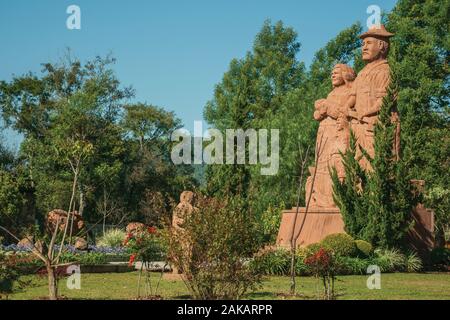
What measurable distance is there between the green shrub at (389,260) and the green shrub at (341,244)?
2.31 feet

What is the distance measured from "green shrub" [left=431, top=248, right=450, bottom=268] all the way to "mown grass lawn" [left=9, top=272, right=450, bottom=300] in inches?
159

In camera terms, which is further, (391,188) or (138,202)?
(138,202)

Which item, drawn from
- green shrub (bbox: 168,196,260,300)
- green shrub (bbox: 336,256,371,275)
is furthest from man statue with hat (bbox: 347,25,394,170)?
green shrub (bbox: 168,196,260,300)

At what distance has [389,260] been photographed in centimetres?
2073

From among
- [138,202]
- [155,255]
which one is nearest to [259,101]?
[138,202]

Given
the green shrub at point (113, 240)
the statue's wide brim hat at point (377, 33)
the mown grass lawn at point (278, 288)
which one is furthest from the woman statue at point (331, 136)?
the green shrub at point (113, 240)

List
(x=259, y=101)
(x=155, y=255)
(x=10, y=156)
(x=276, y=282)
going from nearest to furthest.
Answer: (x=155, y=255) → (x=276, y=282) → (x=10, y=156) → (x=259, y=101)

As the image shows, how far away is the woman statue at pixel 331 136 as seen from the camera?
78.6 feet

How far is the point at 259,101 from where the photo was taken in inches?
1809

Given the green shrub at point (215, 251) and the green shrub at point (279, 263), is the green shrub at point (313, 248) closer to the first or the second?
the green shrub at point (279, 263)

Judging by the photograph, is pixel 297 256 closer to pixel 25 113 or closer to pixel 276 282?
pixel 276 282

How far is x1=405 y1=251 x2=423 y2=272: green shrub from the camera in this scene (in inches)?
835
